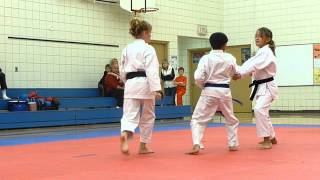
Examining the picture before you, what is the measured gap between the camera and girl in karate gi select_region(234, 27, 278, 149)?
6.12 m

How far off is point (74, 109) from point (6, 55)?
6.56 ft

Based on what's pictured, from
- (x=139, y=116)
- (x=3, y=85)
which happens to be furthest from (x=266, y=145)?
(x=3, y=85)

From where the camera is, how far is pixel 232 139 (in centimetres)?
592

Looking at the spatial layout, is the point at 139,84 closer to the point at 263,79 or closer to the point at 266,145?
the point at 263,79

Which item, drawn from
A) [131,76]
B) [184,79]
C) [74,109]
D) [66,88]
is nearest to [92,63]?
[66,88]

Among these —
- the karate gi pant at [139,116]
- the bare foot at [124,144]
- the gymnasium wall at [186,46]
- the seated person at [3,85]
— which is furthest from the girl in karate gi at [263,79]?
the gymnasium wall at [186,46]

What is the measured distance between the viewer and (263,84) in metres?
6.27

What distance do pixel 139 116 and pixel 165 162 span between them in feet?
2.90

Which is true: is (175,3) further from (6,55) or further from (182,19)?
(6,55)

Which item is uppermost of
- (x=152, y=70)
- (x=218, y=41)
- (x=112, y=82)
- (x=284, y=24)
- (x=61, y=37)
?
(x=284, y=24)

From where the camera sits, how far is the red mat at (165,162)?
408cm

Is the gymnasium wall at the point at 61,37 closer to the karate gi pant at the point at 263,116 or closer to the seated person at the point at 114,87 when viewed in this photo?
the seated person at the point at 114,87

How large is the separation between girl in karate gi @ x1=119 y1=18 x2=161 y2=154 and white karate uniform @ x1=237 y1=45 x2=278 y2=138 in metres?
1.24

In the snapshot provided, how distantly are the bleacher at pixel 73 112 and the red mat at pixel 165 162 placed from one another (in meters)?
3.14
